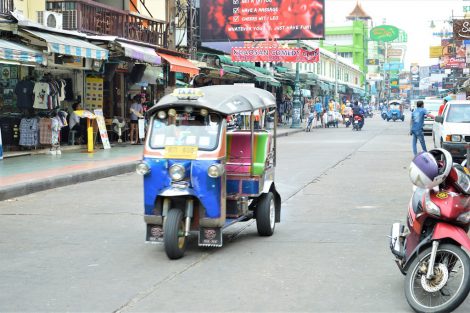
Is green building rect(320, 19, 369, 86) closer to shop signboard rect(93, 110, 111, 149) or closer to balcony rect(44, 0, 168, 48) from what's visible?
balcony rect(44, 0, 168, 48)

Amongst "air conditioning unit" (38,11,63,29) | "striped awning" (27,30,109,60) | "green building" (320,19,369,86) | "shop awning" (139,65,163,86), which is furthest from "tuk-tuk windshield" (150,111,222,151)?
"green building" (320,19,369,86)

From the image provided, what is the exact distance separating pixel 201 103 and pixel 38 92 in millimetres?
12183

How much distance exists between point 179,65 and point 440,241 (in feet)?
63.8

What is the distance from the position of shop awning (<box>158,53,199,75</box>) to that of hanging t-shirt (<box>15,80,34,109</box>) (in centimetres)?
629

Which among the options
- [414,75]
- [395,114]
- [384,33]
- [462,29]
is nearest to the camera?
[462,29]

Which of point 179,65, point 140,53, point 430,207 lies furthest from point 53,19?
point 430,207

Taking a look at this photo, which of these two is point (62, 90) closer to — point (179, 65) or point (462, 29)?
point (179, 65)

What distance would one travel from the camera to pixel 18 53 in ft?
49.8

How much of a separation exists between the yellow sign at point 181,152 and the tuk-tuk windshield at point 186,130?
0.07 meters

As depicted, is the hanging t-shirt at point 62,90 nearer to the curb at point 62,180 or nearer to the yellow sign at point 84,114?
the yellow sign at point 84,114

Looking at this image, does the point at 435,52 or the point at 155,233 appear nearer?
the point at 155,233

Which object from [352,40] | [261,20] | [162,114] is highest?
[352,40]

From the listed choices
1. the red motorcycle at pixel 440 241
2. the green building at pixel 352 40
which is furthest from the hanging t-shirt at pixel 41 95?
the green building at pixel 352 40

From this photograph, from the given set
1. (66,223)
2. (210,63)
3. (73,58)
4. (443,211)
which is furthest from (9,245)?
(210,63)
